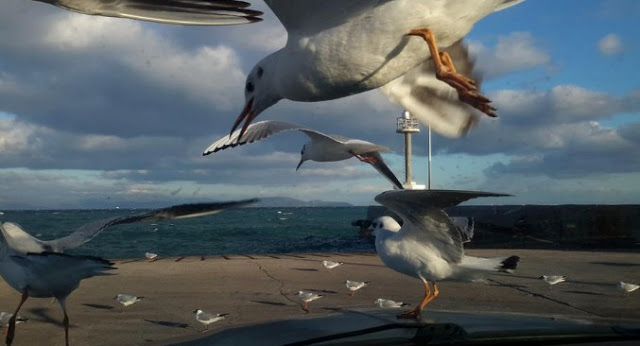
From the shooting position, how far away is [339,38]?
59.1 inches

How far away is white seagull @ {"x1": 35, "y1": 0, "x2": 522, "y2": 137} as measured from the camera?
4.78 feet

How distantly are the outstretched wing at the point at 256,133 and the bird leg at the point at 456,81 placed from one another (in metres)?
0.73

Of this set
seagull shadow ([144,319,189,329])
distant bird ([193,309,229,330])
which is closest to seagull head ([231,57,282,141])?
distant bird ([193,309,229,330])

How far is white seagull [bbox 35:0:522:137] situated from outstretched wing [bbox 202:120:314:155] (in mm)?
501

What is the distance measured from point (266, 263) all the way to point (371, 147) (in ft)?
22.7

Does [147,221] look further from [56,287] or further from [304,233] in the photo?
[304,233]

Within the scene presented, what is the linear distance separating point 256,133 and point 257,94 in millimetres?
934

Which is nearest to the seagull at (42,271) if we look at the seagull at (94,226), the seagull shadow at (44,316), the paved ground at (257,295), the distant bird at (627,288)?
the seagull at (94,226)

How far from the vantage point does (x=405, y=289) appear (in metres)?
6.67

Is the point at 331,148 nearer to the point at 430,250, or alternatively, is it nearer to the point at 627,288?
the point at 430,250

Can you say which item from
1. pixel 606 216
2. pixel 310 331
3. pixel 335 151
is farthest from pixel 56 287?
pixel 606 216

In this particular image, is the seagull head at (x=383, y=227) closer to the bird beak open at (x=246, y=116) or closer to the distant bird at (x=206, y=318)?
the distant bird at (x=206, y=318)

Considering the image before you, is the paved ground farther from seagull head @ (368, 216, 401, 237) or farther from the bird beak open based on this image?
the bird beak open

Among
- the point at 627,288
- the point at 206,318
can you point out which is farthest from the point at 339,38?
the point at 627,288
